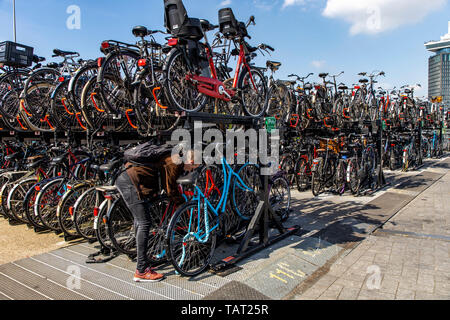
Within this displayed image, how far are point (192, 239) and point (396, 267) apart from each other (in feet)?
8.53

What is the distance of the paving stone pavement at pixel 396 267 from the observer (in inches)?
127

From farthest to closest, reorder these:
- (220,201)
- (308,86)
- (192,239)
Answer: (308,86), (220,201), (192,239)

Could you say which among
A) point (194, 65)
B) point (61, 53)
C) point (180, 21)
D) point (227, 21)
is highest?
point (227, 21)

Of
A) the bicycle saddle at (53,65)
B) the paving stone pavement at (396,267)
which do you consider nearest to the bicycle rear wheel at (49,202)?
the bicycle saddle at (53,65)

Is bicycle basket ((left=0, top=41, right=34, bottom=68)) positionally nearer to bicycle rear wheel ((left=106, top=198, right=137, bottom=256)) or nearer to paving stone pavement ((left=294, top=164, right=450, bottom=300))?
bicycle rear wheel ((left=106, top=198, right=137, bottom=256))

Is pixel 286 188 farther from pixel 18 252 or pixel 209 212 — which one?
pixel 18 252

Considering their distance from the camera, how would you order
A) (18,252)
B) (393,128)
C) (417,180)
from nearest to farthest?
(18,252) → (417,180) → (393,128)

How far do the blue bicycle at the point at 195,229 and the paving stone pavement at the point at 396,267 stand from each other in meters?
1.28

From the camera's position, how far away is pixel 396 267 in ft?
12.6

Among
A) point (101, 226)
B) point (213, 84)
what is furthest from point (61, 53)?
point (101, 226)

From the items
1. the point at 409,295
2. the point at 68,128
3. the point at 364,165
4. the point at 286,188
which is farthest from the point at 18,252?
the point at 364,165

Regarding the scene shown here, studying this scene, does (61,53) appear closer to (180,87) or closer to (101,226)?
(180,87)

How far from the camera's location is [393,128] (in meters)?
13.2
